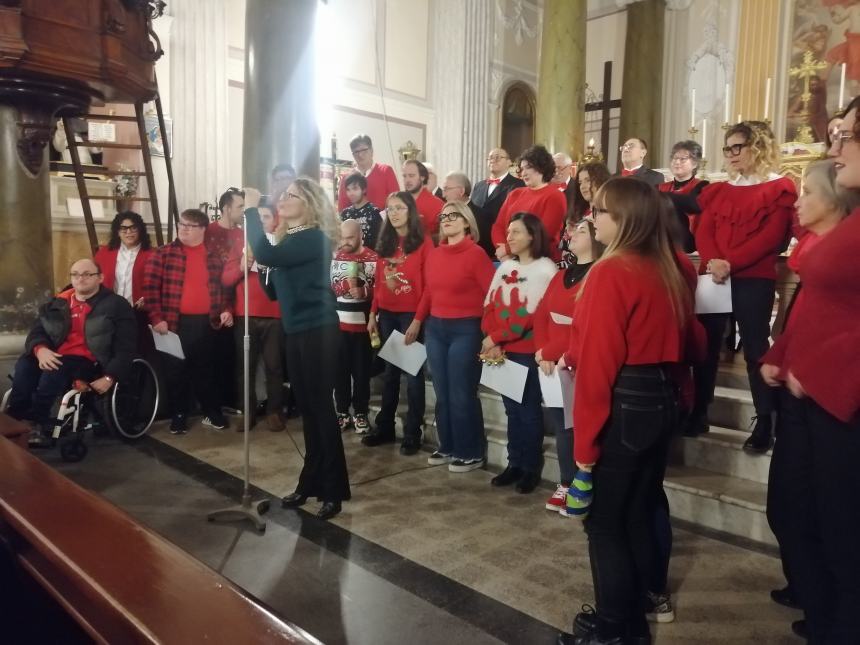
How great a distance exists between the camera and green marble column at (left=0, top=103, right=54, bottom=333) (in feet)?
15.3

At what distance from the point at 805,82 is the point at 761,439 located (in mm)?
7084

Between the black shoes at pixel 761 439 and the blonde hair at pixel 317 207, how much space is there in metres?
2.29

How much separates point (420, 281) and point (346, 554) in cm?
196

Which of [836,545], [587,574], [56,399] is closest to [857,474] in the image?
[836,545]

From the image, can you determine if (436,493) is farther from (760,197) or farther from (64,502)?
(64,502)

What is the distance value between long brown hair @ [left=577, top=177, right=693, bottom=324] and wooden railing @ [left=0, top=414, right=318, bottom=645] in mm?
1412

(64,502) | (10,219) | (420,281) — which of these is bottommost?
(64,502)

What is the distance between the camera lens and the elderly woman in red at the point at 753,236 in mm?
3357

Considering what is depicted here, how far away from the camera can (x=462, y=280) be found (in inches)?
161

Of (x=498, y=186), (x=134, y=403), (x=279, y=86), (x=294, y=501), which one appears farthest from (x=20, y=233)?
(x=498, y=186)

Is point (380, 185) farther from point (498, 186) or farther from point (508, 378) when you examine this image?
point (508, 378)

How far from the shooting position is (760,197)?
3.39 metres

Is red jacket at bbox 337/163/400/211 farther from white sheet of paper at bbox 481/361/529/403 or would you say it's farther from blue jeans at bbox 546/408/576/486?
blue jeans at bbox 546/408/576/486

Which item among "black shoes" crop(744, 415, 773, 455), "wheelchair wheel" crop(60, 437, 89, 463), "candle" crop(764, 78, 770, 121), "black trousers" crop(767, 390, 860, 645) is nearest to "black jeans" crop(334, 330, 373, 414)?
"wheelchair wheel" crop(60, 437, 89, 463)
